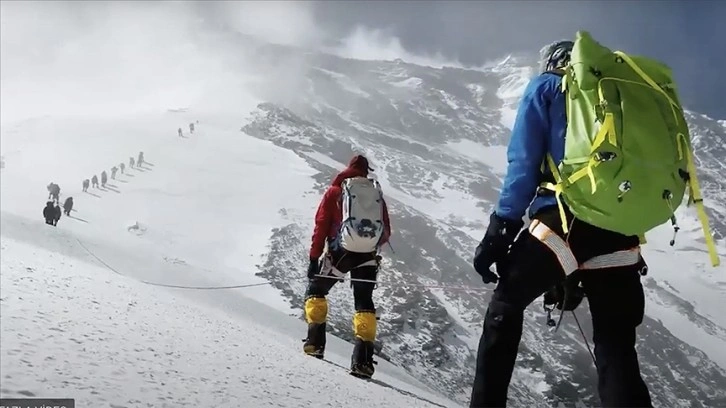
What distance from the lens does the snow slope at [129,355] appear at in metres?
2.43

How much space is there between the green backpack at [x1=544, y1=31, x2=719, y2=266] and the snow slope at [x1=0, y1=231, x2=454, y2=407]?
1.78m

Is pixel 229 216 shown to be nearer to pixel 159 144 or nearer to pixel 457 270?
pixel 457 270

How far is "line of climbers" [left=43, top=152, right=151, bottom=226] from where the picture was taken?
1767cm

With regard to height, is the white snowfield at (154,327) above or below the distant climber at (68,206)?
below

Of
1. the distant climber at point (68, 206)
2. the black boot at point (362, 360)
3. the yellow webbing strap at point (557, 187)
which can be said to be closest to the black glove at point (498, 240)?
the yellow webbing strap at point (557, 187)

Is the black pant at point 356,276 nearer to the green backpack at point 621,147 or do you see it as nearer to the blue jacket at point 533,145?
the blue jacket at point 533,145

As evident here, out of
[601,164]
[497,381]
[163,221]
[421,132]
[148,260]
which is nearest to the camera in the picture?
[601,164]

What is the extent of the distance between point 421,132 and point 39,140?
126 m

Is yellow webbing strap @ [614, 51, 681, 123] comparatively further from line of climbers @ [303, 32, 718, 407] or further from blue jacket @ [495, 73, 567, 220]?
blue jacket @ [495, 73, 567, 220]

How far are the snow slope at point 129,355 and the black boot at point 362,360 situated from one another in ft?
1.46

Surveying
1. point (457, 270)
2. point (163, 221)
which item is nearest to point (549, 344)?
point (457, 270)

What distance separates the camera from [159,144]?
151 feet

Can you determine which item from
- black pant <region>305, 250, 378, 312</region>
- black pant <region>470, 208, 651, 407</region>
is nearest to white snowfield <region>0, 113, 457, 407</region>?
black pant <region>305, 250, 378, 312</region>

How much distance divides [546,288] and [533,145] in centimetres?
70
